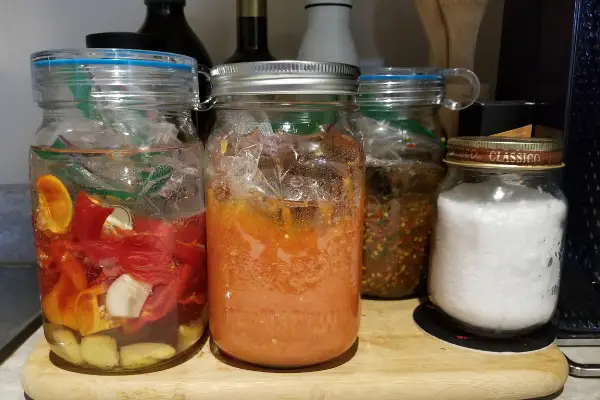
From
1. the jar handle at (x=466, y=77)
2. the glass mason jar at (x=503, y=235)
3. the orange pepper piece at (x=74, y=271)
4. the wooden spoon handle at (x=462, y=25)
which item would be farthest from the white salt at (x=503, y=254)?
the orange pepper piece at (x=74, y=271)

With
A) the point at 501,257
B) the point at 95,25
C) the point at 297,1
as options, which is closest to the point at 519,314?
the point at 501,257

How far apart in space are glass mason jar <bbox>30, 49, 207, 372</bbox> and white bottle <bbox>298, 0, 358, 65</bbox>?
0.79 feet

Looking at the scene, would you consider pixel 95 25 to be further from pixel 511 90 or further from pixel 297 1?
pixel 511 90

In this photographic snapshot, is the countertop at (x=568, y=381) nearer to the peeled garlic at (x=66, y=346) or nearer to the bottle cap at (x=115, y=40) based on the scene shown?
the peeled garlic at (x=66, y=346)

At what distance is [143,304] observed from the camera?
1.59 feet

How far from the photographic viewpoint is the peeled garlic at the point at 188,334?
515mm

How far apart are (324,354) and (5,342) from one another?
0.36m

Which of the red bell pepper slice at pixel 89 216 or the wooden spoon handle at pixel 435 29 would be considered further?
the wooden spoon handle at pixel 435 29

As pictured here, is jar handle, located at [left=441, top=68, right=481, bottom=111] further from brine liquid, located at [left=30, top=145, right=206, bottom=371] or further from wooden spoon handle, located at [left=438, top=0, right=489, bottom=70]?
brine liquid, located at [left=30, top=145, right=206, bottom=371]

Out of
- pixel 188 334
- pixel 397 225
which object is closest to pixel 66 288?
pixel 188 334

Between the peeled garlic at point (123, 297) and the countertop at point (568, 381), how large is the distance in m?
0.13

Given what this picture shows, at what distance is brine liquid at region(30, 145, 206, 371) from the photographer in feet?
1.55

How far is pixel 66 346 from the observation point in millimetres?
492

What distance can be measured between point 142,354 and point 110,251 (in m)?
0.10
